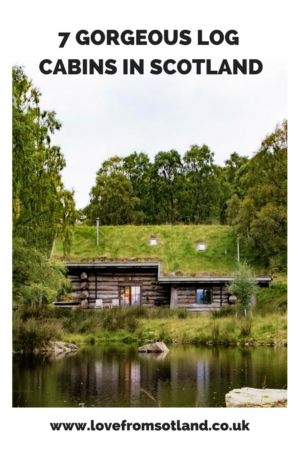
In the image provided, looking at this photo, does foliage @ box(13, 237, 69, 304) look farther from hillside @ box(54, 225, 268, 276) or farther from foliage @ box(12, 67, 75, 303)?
hillside @ box(54, 225, 268, 276)

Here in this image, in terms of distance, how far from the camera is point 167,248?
96.5 ft

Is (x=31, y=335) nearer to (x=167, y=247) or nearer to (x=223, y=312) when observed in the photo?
(x=223, y=312)

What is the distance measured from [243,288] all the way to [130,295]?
24.4ft

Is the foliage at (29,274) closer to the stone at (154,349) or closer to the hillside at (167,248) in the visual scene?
the stone at (154,349)

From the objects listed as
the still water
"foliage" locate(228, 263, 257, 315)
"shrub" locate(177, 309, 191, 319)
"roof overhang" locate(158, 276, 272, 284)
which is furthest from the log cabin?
the still water

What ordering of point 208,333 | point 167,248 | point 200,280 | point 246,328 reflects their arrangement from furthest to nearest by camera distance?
point 167,248
point 200,280
point 208,333
point 246,328

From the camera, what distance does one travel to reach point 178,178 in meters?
42.6

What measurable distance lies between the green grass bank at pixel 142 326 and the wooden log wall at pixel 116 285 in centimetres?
361

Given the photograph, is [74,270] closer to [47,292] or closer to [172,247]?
[172,247]

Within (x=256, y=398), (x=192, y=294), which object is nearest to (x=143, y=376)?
(x=256, y=398)

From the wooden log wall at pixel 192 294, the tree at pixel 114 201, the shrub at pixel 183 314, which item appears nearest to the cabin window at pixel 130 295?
the wooden log wall at pixel 192 294

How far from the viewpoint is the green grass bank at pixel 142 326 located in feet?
57.4
